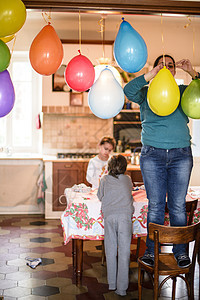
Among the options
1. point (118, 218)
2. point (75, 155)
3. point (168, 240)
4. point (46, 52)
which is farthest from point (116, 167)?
point (75, 155)

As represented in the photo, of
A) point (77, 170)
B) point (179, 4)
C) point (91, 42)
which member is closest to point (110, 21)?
point (91, 42)

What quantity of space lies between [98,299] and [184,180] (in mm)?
1135

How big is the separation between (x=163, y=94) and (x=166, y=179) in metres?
0.59

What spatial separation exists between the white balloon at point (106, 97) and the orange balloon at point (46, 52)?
33 centimetres

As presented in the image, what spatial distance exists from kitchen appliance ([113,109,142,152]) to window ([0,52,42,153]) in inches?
51.2

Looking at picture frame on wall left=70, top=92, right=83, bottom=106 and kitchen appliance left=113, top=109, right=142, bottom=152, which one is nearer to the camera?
picture frame on wall left=70, top=92, right=83, bottom=106

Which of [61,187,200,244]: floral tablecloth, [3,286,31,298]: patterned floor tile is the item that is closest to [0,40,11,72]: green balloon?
[61,187,200,244]: floral tablecloth

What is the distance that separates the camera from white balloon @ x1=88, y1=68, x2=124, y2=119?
2.64m

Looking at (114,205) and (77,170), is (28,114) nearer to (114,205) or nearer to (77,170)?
(77,170)

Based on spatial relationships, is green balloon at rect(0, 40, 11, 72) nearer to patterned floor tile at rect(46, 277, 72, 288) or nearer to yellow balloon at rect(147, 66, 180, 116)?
yellow balloon at rect(147, 66, 180, 116)

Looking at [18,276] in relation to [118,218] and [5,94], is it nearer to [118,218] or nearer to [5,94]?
[118,218]

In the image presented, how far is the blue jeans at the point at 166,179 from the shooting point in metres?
2.57

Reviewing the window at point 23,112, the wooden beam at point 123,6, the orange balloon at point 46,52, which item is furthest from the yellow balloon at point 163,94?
the window at point 23,112

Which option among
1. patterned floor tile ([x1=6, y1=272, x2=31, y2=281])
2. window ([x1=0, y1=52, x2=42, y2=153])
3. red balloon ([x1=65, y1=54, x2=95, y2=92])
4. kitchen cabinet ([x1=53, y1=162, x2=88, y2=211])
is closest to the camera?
red balloon ([x1=65, y1=54, x2=95, y2=92])
